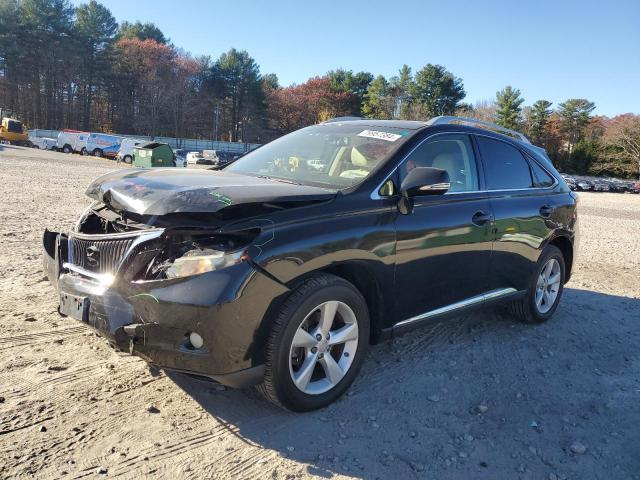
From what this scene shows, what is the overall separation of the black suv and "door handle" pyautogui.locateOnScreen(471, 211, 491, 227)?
Answer: 0.05 feet

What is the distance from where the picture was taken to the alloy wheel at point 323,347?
122 inches


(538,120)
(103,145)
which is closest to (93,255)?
(103,145)

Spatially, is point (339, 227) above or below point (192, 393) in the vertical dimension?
above

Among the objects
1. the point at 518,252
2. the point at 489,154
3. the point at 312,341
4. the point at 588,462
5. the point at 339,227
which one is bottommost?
the point at 588,462

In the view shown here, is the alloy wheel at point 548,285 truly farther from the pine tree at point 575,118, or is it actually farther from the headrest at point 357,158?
the pine tree at point 575,118

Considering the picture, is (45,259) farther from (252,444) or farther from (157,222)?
(252,444)

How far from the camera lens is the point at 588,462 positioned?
2986 mm

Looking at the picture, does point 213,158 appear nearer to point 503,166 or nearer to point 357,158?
→ point 503,166

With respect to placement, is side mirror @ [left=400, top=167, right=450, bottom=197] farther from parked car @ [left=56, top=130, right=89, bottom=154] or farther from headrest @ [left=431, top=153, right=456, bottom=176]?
parked car @ [left=56, top=130, right=89, bottom=154]

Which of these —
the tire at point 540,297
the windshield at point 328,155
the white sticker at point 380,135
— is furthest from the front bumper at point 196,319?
the tire at point 540,297

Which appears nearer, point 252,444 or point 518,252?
point 252,444

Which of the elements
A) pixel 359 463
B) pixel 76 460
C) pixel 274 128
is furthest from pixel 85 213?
pixel 274 128

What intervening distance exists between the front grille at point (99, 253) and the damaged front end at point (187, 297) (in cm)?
1

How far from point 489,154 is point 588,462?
261cm
